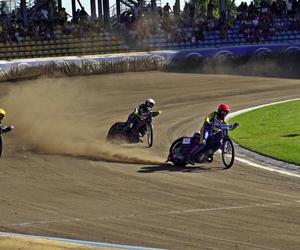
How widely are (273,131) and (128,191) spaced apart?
9398mm

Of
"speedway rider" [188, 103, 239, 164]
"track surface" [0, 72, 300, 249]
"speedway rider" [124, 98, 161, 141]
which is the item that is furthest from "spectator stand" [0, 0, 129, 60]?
"speedway rider" [188, 103, 239, 164]

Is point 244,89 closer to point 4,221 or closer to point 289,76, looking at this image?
point 289,76

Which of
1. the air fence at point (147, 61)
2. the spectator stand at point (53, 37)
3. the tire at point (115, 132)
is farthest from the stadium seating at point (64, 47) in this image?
the tire at point (115, 132)

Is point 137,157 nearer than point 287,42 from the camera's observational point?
Yes

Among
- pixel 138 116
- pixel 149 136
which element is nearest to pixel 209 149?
pixel 149 136

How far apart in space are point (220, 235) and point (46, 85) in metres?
24.4

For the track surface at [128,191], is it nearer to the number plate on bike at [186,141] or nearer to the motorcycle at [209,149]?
the motorcycle at [209,149]

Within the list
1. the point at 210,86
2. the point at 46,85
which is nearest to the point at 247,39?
the point at 210,86

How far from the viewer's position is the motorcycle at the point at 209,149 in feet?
54.0

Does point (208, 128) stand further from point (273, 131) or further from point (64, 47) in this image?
point (64, 47)

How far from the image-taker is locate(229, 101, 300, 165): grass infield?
717 inches

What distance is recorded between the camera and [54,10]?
5056cm

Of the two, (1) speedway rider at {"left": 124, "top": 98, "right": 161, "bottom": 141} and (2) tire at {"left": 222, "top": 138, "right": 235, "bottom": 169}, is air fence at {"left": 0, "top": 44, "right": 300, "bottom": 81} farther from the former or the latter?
(2) tire at {"left": 222, "top": 138, "right": 235, "bottom": 169}

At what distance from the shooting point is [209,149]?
1673 centimetres
